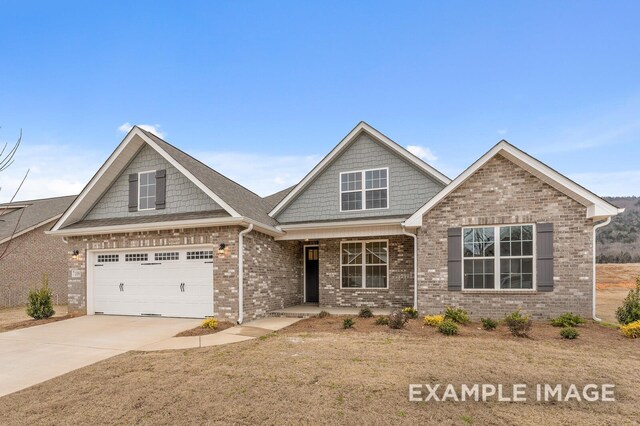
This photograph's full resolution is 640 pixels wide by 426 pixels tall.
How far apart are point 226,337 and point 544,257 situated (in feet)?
28.4

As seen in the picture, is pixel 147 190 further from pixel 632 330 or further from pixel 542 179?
pixel 632 330

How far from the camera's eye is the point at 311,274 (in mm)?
15508

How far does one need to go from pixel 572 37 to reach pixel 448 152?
9467mm

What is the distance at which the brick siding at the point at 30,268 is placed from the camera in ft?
65.0

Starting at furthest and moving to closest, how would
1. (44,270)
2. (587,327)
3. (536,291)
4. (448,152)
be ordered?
(448,152)
(44,270)
(536,291)
(587,327)

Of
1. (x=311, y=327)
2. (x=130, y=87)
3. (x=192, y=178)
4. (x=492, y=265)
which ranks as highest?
(x=130, y=87)

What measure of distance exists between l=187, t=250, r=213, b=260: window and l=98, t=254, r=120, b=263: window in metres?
3.19

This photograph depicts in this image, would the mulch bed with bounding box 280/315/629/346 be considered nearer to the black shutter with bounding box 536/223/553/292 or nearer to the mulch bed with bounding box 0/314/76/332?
the black shutter with bounding box 536/223/553/292

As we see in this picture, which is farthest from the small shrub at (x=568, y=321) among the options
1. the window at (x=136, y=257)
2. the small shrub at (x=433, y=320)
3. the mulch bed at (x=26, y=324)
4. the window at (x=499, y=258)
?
the mulch bed at (x=26, y=324)

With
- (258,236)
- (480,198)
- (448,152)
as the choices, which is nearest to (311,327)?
(258,236)

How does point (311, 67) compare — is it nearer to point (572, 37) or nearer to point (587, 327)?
point (572, 37)

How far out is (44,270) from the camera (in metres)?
20.0

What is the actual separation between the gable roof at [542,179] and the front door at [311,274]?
566 centimetres

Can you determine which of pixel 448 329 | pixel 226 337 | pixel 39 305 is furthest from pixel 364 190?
pixel 39 305
